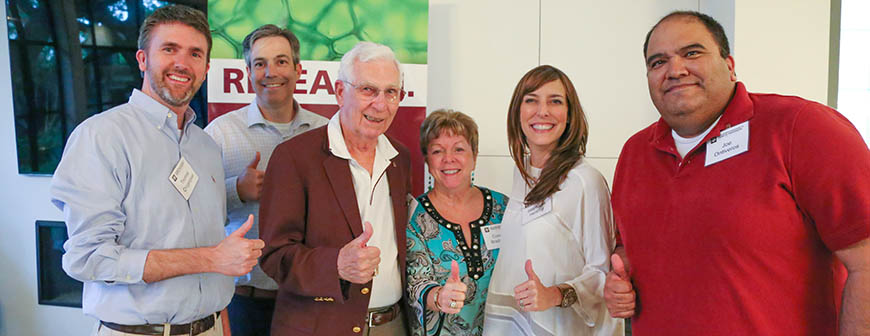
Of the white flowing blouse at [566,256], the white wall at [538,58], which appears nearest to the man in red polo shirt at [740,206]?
the white flowing blouse at [566,256]

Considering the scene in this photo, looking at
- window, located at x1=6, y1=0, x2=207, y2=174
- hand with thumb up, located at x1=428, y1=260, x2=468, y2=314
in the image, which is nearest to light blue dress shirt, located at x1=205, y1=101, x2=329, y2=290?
hand with thumb up, located at x1=428, y1=260, x2=468, y2=314

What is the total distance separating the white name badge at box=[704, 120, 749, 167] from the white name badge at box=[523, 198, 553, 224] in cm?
66

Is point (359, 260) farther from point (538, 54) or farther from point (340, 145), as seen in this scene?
point (538, 54)

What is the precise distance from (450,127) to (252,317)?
1.51 m

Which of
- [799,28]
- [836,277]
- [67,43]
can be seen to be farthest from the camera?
[67,43]

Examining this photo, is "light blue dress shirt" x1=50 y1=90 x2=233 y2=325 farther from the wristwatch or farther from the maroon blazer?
the wristwatch

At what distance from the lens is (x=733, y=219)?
1.44m

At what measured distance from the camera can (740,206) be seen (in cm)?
143

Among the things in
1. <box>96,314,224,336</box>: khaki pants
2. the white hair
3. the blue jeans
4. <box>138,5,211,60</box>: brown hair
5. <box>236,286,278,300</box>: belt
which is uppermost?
<box>138,5,211,60</box>: brown hair

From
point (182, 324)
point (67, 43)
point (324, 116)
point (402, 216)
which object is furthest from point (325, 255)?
point (67, 43)

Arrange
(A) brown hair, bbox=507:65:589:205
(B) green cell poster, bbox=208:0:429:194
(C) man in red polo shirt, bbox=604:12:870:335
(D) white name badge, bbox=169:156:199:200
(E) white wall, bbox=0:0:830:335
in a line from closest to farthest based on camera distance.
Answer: (C) man in red polo shirt, bbox=604:12:870:335
(D) white name badge, bbox=169:156:199:200
(A) brown hair, bbox=507:65:589:205
(B) green cell poster, bbox=208:0:429:194
(E) white wall, bbox=0:0:830:335

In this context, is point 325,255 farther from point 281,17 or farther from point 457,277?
point 281,17

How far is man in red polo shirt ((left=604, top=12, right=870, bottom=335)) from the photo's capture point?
1.28m

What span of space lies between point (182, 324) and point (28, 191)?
10.1 ft
